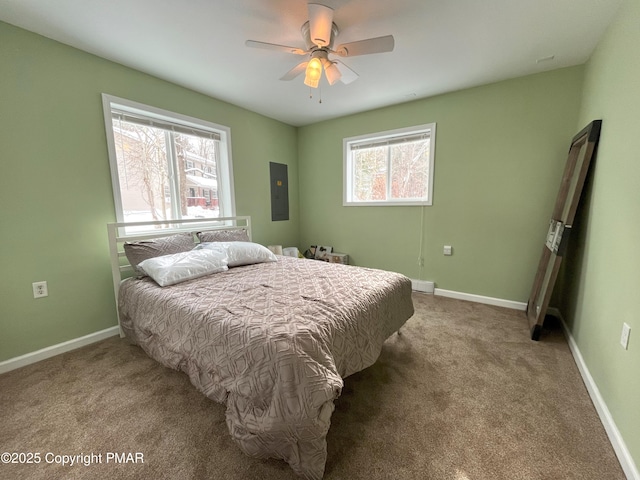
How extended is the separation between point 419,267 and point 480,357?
1543 millimetres

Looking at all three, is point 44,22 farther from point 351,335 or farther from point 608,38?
point 608,38

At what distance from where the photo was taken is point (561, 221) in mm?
2287

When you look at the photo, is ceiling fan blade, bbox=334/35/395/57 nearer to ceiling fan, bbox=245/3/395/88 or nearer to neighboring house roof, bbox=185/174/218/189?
ceiling fan, bbox=245/3/395/88

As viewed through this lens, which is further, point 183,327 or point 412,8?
point 412,8

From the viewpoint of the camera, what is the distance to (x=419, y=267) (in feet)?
11.3

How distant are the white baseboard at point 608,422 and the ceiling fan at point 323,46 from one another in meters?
2.46

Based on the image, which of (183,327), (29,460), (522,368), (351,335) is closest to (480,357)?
(522,368)

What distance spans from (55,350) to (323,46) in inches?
125

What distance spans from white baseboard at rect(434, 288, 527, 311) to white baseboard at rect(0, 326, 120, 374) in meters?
3.65

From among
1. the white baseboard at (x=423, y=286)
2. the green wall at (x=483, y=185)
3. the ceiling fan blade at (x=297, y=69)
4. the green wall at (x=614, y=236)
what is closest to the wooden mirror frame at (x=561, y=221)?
the green wall at (x=614, y=236)

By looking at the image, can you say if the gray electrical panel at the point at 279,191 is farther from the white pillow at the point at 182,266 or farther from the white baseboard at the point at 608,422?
the white baseboard at the point at 608,422

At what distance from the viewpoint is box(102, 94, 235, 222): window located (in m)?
2.43

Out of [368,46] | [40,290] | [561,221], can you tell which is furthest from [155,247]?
[561,221]

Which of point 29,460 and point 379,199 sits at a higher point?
point 379,199
